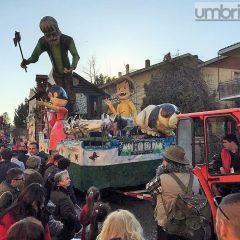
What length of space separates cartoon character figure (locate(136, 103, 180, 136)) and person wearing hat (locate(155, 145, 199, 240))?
21.3 feet

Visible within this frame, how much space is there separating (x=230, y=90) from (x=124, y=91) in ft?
58.0

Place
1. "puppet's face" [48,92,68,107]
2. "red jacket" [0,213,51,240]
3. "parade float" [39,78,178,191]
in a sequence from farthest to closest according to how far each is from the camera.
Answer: "puppet's face" [48,92,68,107] < "parade float" [39,78,178,191] < "red jacket" [0,213,51,240]

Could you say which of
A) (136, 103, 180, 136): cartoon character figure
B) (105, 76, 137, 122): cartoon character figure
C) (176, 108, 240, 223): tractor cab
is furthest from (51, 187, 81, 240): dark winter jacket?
(105, 76, 137, 122): cartoon character figure

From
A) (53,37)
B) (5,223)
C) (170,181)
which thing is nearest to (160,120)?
(53,37)

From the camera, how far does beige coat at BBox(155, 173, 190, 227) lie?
4406 mm

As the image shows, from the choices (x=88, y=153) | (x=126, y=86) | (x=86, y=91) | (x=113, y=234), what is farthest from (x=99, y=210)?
(x=86, y=91)

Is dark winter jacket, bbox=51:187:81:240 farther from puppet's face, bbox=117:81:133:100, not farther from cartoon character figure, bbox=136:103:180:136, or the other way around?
puppet's face, bbox=117:81:133:100

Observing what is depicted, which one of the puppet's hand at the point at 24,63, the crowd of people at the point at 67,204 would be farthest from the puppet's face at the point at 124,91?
the crowd of people at the point at 67,204

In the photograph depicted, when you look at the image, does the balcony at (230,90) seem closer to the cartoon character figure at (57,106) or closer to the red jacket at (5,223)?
the cartoon character figure at (57,106)

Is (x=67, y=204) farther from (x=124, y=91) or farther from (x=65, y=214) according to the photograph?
(x=124, y=91)

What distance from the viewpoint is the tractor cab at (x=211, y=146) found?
18.7 ft

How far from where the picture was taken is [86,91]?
1281 inches

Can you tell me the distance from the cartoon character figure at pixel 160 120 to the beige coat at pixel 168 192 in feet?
21.6

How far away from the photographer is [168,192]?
443 cm
